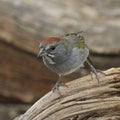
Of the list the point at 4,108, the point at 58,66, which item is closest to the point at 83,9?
the point at 4,108

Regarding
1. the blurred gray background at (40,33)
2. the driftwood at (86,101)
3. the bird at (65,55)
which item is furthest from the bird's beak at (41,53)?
the blurred gray background at (40,33)

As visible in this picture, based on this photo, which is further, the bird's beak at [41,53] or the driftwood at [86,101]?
the driftwood at [86,101]

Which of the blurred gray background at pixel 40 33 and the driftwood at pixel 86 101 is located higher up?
the blurred gray background at pixel 40 33

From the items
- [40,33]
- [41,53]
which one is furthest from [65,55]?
[40,33]

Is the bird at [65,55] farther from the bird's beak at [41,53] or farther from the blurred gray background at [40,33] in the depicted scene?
the blurred gray background at [40,33]

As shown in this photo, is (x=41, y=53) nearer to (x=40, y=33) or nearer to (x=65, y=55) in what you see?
(x=65, y=55)

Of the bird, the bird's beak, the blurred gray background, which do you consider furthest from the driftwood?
the blurred gray background

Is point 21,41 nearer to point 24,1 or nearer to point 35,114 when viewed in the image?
point 24,1
